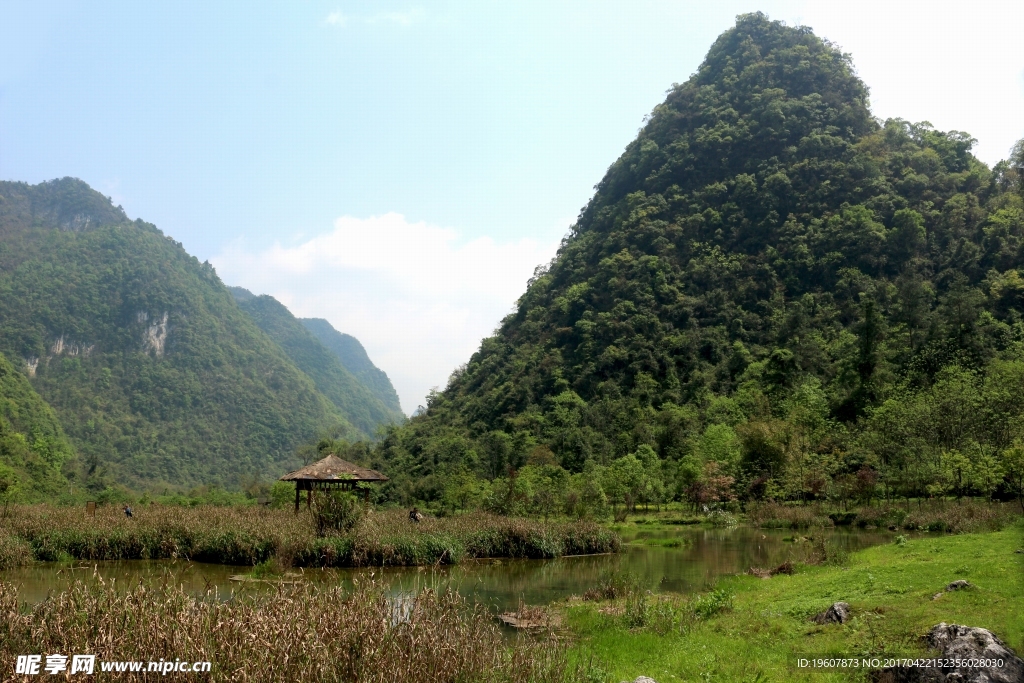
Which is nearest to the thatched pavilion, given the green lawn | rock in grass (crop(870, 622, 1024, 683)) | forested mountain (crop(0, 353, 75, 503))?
the green lawn

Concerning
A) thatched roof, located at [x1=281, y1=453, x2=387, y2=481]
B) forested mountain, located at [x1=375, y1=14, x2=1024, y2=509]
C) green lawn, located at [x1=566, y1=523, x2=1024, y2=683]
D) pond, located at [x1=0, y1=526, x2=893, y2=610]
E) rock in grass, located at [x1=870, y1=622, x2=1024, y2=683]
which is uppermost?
forested mountain, located at [x1=375, y1=14, x2=1024, y2=509]

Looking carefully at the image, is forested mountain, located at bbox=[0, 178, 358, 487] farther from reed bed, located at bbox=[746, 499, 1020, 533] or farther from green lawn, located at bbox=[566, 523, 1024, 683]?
green lawn, located at bbox=[566, 523, 1024, 683]

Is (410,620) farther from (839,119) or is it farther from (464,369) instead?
(839,119)

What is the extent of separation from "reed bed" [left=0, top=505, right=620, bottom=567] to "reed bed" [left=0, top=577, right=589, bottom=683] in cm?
1045

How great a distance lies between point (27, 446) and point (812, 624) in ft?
231

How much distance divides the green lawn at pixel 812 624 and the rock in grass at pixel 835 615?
0.12 m

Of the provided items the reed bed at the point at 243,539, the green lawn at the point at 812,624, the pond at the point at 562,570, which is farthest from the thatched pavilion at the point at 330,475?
the green lawn at the point at 812,624

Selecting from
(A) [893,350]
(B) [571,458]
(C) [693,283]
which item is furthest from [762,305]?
(B) [571,458]

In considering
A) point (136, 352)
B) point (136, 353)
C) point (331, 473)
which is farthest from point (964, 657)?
point (136, 352)

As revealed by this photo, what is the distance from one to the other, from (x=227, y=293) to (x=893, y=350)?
15102 cm

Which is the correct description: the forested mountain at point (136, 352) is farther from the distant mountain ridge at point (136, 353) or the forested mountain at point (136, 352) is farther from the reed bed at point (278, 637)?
the reed bed at point (278, 637)

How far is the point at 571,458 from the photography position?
46.4m

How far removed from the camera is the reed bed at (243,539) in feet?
56.3

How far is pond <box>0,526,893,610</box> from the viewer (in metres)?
13.7
